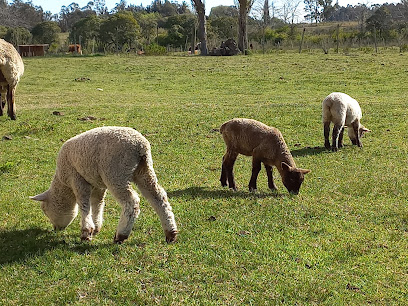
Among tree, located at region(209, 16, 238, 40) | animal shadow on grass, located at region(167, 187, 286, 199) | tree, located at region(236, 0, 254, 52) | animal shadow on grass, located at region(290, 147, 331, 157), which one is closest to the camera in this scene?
animal shadow on grass, located at region(167, 187, 286, 199)

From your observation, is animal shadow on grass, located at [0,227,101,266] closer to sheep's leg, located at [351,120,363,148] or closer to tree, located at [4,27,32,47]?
sheep's leg, located at [351,120,363,148]

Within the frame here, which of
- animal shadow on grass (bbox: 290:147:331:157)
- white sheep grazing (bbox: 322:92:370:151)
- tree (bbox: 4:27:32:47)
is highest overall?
tree (bbox: 4:27:32:47)

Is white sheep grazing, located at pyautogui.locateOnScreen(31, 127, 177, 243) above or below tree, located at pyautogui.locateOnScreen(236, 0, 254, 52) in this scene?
below

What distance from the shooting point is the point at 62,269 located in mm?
5449

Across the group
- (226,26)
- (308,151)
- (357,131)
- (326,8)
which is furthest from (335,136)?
(326,8)

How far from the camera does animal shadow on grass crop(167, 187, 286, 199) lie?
320 inches

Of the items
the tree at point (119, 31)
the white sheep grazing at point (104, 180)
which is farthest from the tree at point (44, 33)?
the white sheep grazing at point (104, 180)

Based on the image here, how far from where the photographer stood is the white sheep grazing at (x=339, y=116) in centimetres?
1152

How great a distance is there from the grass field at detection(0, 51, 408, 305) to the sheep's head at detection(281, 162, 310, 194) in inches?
7.3

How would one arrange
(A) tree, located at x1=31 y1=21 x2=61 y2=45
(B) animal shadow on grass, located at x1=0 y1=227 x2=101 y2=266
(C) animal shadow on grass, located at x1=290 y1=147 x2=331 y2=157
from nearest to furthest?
(B) animal shadow on grass, located at x1=0 y1=227 x2=101 y2=266, (C) animal shadow on grass, located at x1=290 y1=147 x2=331 y2=157, (A) tree, located at x1=31 y1=21 x2=61 y2=45

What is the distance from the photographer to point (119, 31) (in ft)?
167

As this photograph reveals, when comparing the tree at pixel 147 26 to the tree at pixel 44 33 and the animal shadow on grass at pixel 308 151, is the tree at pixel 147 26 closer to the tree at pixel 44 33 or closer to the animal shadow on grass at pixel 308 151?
the tree at pixel 44 33

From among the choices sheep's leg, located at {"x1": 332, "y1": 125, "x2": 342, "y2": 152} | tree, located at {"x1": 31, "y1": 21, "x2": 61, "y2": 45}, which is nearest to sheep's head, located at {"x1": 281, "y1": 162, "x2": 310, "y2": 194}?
sheep's leg, located at {"x1": 332, "y1": 125, "x2": 342, "y2": 152}

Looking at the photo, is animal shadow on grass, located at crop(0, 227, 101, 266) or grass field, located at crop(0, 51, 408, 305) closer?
grass field, located at crop(0, 51, 408, 305)
